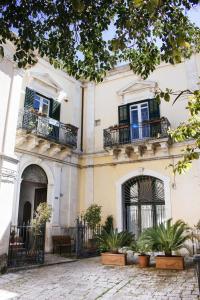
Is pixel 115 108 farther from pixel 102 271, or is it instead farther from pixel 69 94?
pixel 102 271

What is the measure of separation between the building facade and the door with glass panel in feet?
0.15

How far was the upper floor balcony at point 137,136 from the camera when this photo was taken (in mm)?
12211

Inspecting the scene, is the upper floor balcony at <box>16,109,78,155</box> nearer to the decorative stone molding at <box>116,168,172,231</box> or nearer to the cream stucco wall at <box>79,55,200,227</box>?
the cream stucco wall at <box>79,55,200,227</box>

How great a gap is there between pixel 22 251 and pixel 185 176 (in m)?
6.96

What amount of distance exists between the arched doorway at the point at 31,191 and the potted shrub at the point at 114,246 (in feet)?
14.3

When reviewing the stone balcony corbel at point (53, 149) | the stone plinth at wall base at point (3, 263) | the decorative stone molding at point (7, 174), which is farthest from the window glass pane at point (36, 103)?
the stone plinth at wall base at point (3, 263)

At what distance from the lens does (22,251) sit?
863cm

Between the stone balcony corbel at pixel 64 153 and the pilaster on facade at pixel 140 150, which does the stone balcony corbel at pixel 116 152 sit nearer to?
the pilaster on facade at pixel 140 150

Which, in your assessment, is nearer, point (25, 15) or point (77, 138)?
point (25, 15)

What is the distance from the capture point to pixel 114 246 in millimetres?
9047

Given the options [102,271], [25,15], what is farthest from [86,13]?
[102,271]

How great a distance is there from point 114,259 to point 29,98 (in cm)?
749

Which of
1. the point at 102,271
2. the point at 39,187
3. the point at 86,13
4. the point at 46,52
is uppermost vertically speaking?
the point at 86,13

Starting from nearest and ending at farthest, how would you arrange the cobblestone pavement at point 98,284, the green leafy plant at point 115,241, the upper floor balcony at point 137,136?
the cobblestone pavement at point 98,284, the green leafy plant at point 115,241, the upper floor balcony at point 137,136
